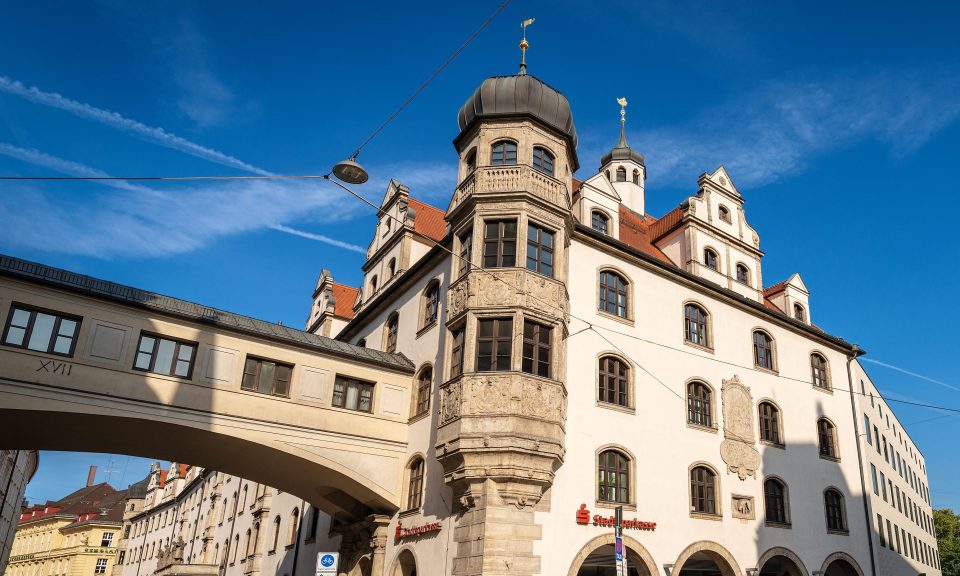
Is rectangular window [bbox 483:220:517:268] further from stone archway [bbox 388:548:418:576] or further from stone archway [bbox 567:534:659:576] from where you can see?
stone archway [bbox 388:548:418:576]

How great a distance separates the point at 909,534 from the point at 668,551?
2930 cm

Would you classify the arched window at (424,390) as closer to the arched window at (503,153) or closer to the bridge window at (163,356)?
the arched window at (503,153)

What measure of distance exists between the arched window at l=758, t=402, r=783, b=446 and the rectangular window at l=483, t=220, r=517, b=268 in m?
12.2

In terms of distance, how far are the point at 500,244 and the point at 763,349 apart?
13013mm

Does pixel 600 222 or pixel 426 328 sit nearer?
pixel 426 328

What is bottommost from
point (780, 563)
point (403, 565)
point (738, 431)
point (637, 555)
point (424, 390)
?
point (403, 565)

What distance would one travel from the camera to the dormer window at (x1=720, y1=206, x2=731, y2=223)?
103ft

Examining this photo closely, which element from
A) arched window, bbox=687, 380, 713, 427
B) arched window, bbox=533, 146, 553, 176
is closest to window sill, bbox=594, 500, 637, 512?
arched window, bbox=687, 380, 713, 427

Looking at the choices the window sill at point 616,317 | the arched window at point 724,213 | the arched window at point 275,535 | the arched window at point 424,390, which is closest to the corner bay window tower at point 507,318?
the window sill at point 616,317

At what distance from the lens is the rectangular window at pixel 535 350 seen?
20.7m

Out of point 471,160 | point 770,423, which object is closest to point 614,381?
point 770,423

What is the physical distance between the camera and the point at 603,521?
2102 cm

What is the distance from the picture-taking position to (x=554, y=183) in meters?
23.1

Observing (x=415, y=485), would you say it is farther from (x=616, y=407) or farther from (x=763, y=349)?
(x=763, y=349)
